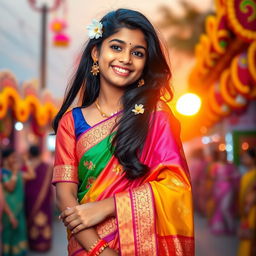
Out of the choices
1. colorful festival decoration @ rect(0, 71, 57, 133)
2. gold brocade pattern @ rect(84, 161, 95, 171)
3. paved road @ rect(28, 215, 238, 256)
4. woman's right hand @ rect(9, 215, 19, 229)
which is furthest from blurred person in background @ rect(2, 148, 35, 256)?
gold brocade pattern @ rect(84, 161, 95, 171)

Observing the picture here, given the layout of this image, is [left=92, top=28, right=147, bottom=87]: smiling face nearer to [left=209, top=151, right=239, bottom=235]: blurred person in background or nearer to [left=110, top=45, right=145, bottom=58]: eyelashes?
[left=110, top=45, right=145, bottom=58]: eyelashes

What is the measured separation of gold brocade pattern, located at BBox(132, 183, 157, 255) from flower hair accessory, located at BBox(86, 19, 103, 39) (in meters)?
0.53

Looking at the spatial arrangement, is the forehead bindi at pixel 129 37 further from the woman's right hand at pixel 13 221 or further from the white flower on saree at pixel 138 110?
the woman's right hand at pixel 13 221

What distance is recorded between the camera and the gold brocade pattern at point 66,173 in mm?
1678

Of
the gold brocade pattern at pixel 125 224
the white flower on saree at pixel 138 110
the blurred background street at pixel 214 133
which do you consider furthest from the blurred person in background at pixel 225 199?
the gold brocade pattern at pixel 125 224

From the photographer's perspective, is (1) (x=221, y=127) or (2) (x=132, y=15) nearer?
(2) (x=132, y=15)

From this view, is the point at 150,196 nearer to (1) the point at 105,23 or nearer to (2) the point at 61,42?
(1) the point at 105,23

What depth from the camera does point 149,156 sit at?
5.48 feet

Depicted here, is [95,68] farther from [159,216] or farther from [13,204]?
[13,204]

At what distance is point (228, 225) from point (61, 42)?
16.4ft

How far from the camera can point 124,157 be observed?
1.64 metres

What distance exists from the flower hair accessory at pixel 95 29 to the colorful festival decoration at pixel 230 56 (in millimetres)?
2989

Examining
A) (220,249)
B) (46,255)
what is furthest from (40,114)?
(220,249)

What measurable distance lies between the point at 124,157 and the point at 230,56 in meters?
5.90
